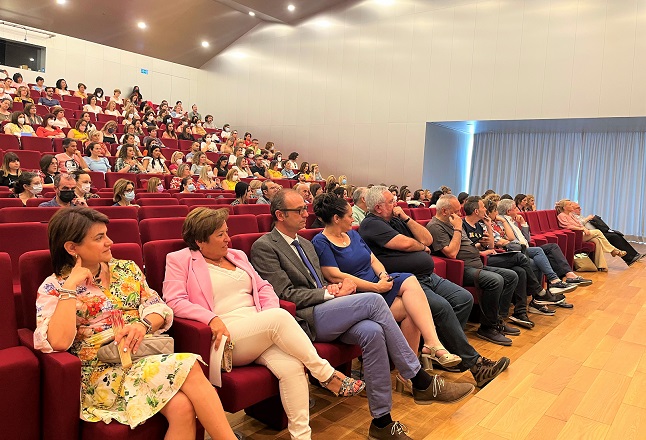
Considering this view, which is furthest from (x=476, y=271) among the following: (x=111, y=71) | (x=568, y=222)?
(x=111, y=71)

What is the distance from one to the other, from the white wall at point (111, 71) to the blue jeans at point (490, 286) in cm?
1014

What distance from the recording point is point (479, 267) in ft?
11.8

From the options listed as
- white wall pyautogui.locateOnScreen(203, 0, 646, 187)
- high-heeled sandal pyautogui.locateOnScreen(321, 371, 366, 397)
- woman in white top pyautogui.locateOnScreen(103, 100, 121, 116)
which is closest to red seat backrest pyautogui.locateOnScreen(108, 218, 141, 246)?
high-heeled sandal pyautogui.locateOnScreen(321, 371, 366, 397)

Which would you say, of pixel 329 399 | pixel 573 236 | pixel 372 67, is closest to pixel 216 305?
pixel 329 399

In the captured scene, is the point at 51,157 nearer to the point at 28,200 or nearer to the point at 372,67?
the point at 28,200

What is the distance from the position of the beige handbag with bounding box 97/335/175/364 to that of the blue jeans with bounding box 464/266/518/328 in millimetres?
2286

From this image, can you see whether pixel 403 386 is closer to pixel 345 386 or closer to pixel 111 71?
pixel 345 386

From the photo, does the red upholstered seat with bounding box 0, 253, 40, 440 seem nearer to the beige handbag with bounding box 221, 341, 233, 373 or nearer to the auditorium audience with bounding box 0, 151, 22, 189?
the beige handbag with bounding box 221, 341, 233, 373

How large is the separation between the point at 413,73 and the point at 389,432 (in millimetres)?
9171

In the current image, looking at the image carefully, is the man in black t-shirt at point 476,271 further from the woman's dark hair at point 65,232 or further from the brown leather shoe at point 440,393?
the woman's dark hair at point 65,232

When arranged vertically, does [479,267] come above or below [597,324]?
above

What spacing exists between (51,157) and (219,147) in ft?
20.5

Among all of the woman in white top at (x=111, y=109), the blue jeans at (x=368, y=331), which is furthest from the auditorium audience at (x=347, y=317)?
the woman in white top at (x=111, y=109)

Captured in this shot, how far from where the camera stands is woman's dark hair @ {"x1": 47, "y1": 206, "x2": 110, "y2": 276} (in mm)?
1620
